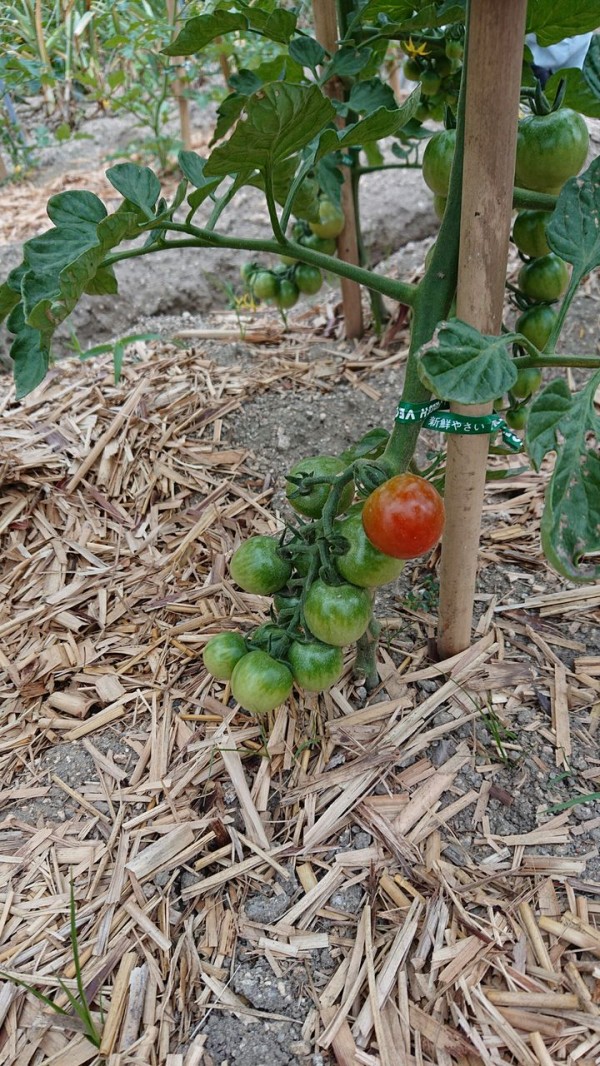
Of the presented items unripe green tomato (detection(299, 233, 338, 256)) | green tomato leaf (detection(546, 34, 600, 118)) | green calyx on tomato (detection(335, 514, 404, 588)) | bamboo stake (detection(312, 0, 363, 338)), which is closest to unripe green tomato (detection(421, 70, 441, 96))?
bamboo stake (detection(312, 0, 363, 338))

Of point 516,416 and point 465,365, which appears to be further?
point 516,416

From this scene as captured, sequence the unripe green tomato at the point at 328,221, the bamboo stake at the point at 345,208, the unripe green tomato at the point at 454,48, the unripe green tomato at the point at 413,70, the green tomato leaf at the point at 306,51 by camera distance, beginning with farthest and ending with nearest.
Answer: the unripe green tomato at the point at 328,221, the bamboo stake at the point at 345,208, the unripe green tomato at the point at 413,70, the unripe green tomato at the point at 454,48, the green tomato leaf at the point at 306,51

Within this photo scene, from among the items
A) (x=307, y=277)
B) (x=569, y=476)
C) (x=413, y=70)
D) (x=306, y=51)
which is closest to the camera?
(x=569, y=476)

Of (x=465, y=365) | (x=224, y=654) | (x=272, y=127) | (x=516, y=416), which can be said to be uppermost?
(x=272, y=127)

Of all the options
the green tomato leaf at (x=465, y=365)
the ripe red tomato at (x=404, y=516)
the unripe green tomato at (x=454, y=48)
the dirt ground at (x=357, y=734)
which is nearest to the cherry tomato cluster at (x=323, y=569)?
the ripe red tomato at (x=404, y=516)

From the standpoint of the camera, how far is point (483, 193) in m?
0.92

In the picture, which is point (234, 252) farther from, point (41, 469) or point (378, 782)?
point (378, 782)

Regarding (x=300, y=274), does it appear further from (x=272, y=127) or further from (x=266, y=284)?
(x=272, y=127)

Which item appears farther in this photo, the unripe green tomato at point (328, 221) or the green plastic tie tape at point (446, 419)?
the unripe green tomato at point (328, 221)

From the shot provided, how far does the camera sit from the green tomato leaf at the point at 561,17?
3.31 feet

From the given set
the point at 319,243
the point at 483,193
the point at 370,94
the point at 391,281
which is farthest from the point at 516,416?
the point at 319,243

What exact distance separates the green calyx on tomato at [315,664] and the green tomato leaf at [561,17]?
0.93 meters

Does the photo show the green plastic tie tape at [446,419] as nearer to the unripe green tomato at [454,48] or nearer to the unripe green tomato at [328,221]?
the unripe green tomato at [454,48]

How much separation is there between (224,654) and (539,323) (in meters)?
0.71
